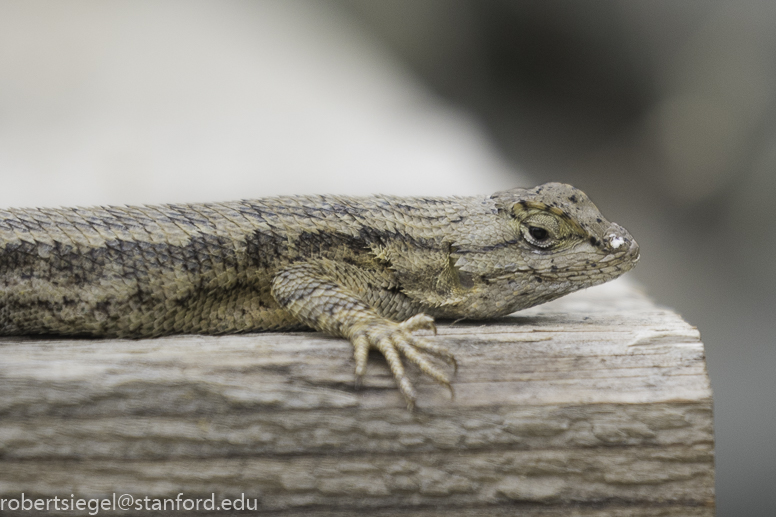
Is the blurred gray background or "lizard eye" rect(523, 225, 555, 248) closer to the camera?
"lizard eye" rect(523, 225, 555, 248)

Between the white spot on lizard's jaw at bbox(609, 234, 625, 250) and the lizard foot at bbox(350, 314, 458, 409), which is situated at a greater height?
the white spot on lizard's jaw at bbox(609, 234, 625, 250)

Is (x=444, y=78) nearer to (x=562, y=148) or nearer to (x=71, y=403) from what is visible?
(x=562, y=148)

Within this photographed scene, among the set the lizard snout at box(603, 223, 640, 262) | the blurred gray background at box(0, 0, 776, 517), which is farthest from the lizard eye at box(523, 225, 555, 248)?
the blurred gray background at box(0, 0, 776, 517)

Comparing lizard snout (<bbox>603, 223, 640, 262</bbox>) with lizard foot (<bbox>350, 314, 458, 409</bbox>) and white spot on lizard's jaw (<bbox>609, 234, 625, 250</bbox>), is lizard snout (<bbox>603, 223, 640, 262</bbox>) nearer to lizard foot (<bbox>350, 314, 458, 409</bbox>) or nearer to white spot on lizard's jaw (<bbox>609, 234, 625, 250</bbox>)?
white spot on lizard's jaw (<bbox>609, 234, 625, 250</bbox>)

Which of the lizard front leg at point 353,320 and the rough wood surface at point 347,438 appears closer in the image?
the rough wood surface at point 347,438

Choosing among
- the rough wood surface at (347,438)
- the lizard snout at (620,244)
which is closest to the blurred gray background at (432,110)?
the lizard snout at (620,244)

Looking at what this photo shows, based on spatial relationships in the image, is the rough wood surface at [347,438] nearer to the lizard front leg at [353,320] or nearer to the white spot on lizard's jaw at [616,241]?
the lizard front leg at [353,320]
